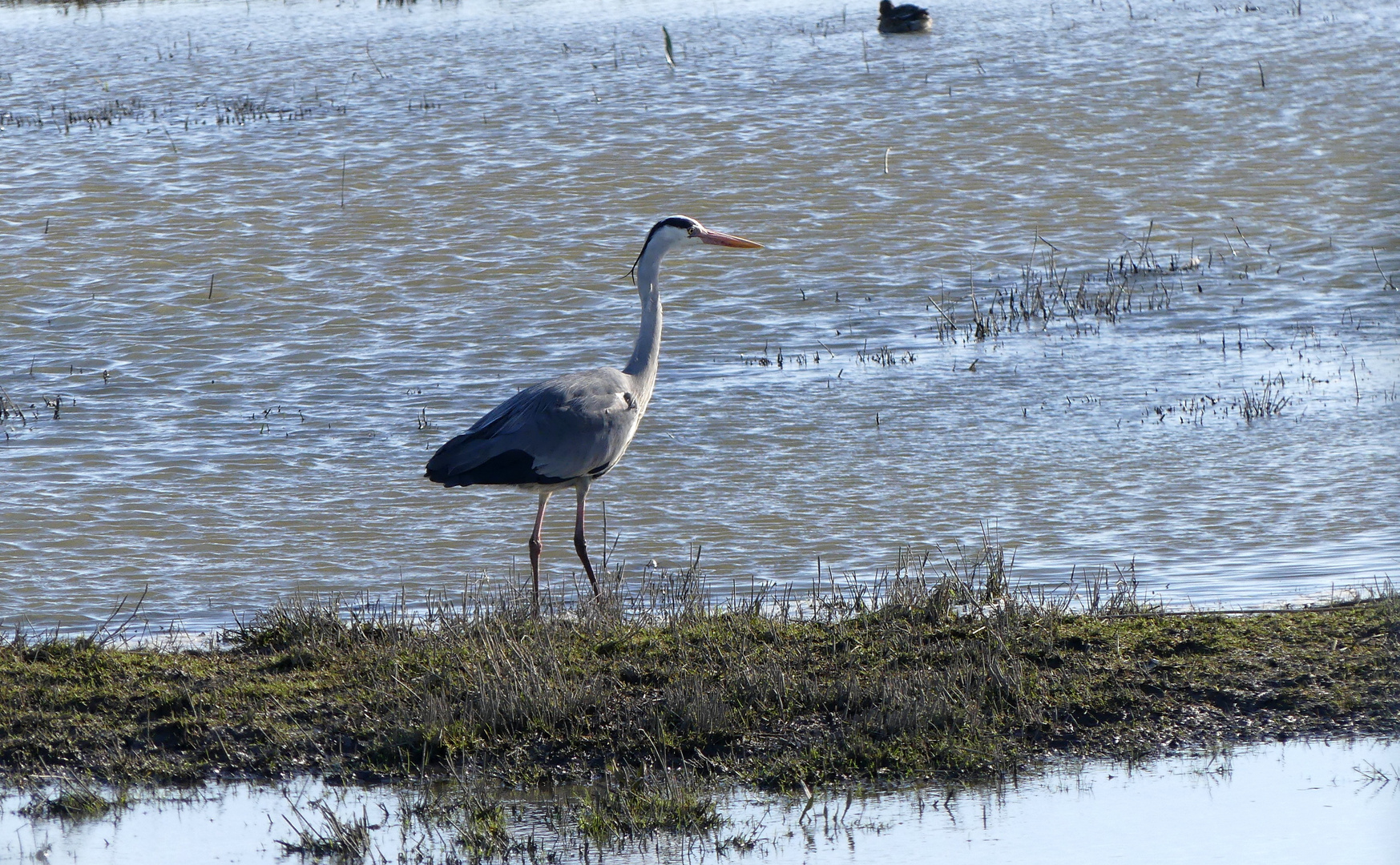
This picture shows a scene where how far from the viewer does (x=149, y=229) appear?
16719mm

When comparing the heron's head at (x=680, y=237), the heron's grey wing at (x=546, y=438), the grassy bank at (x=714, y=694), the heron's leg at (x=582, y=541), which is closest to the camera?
the grassy bank at (x=714, y=694)

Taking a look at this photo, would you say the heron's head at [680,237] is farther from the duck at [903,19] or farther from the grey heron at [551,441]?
the duck at [903,19]

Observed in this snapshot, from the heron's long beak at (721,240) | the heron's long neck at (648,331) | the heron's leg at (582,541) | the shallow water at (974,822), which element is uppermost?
the heron's long beak at (721,240)

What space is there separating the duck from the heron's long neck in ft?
63.8

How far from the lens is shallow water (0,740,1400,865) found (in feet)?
15.2

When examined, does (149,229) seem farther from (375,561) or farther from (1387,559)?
(1387,559)

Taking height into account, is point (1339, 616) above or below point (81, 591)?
above

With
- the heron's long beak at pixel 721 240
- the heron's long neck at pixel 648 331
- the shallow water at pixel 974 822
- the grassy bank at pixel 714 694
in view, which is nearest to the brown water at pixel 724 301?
the heron's long neck at pixel 648 331

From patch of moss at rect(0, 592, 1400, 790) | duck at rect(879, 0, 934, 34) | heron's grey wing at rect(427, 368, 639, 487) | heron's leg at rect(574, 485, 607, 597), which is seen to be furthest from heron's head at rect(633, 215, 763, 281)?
duck at rect(879, 0, 934, 34)

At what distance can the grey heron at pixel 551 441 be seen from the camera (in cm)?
754

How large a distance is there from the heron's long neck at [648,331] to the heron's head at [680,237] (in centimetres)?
3

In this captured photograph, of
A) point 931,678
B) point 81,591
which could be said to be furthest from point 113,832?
point 81,591

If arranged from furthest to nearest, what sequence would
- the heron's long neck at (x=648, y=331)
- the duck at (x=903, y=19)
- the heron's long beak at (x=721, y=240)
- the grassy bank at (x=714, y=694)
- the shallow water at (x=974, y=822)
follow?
1. the duck at (x=903, y=19)
2. the heron's long beak at (x=721, y=240)
3. the heron's long neck at (x=648, y=331)
4. the grassy bank at (x=714, y=694)
5. the shallow water at (x=974, y=822)

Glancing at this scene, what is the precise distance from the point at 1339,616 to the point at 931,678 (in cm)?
174
